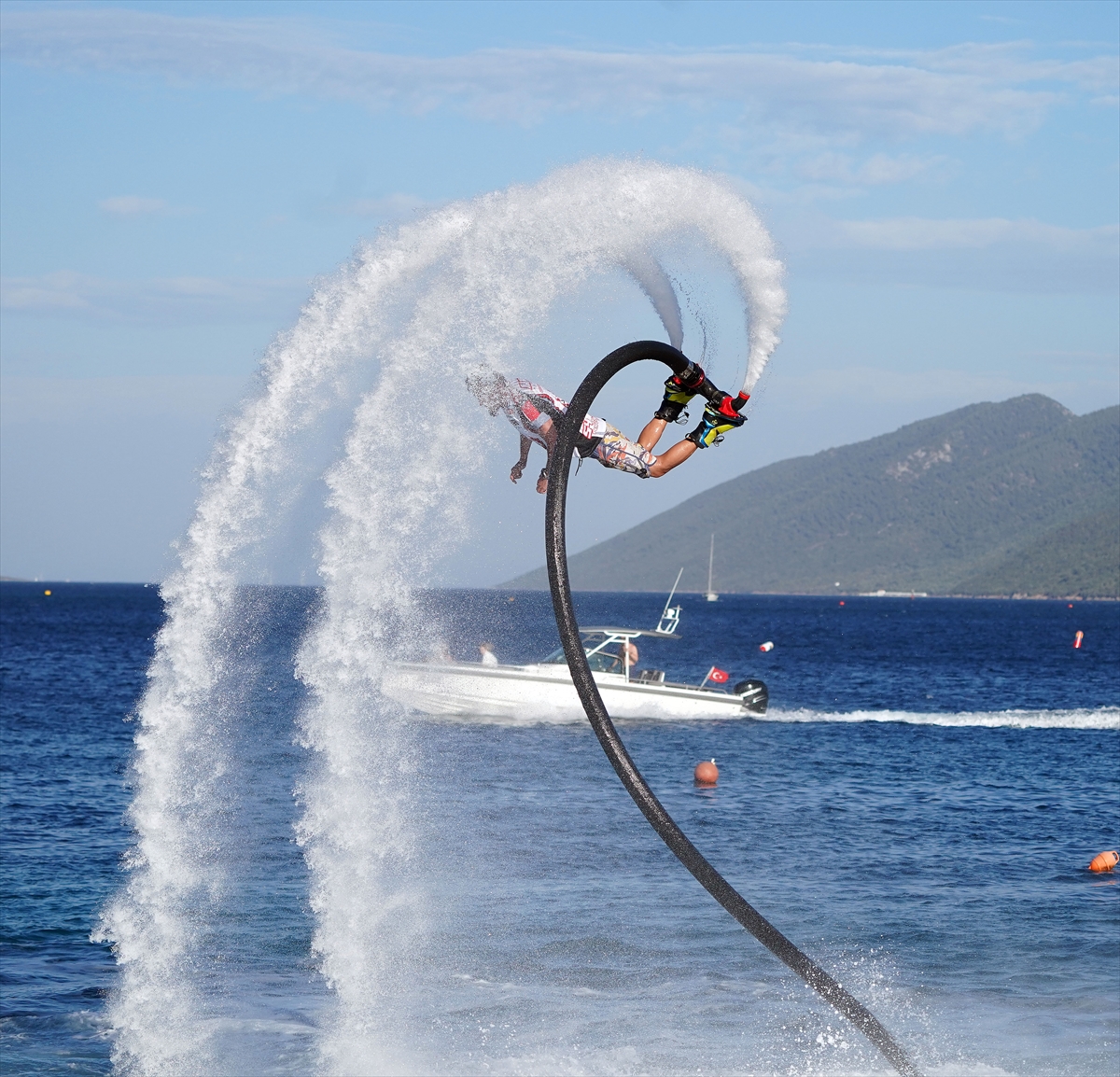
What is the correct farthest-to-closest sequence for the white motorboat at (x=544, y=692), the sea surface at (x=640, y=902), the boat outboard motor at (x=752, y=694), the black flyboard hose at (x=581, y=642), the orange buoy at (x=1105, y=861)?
1. the boat outboard motor at (x=752, y=694)
2. the white motorboat at (x=544, y=692)
3. the orange buoy at (x=1105, y=861)
4. the sea surface at (x=640, y=902)
5. the black flyboard hose at (x=581, y=642)

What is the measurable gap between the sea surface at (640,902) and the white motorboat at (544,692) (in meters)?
1.09

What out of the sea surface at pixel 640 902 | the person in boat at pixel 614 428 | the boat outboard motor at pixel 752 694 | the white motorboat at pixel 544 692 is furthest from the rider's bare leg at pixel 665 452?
the boat outboard motor at pixel 752 694

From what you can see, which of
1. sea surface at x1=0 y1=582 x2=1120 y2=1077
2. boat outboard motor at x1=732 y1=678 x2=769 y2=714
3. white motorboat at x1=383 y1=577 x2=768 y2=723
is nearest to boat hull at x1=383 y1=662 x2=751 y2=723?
white motorboat at x1=383 y1=577 x2=768 y2=723

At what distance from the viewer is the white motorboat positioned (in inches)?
2030

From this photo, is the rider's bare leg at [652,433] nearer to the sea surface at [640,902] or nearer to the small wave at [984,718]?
the sea surface at [640,902]

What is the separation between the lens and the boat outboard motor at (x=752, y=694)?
184 feet

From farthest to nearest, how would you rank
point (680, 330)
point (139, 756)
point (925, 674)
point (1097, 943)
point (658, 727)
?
point (925, 674), point (658, 727), point (1097, 943), point (139, 756), point (680, 330)

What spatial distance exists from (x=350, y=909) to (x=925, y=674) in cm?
7385

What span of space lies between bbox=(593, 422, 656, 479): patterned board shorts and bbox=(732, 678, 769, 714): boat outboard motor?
43.7 m

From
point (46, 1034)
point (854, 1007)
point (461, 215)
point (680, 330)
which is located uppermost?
point (461, 215)

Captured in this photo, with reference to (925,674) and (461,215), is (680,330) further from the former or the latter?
(925,674)

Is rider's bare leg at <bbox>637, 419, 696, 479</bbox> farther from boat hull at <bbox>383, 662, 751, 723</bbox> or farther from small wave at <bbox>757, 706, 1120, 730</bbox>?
small wave at <bbox>757, 706, 1120, 730</bbox>

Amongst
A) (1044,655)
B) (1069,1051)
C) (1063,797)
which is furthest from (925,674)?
(1069,1051)

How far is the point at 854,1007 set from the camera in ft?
45.2
